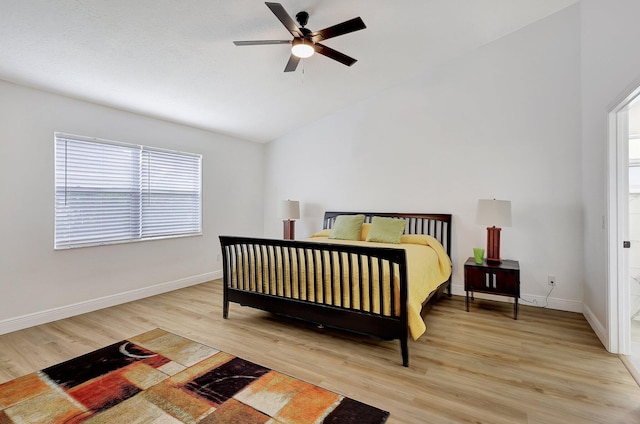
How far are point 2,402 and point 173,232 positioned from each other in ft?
9.11

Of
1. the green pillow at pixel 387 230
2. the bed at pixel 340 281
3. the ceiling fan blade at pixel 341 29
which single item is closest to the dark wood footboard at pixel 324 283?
the bed at pixel 340 281

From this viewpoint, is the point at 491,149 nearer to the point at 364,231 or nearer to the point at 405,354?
the point at 364,231

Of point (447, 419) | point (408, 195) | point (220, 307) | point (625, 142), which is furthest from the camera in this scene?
point (408, 195)

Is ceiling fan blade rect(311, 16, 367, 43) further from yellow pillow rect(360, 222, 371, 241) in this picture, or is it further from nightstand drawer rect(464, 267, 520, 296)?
nightstand drawer rect(464, 267, 520, 296)

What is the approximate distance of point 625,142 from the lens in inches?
96.7

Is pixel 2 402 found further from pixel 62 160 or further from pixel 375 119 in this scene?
pixel 375 119

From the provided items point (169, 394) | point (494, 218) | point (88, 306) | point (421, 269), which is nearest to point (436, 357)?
point (421, 269)

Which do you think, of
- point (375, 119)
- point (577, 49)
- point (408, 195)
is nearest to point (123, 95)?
point (375, 119)

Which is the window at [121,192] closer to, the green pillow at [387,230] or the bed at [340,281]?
the bed at [340,281]

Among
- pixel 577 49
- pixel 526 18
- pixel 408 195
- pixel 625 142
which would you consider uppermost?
pixel 526 18

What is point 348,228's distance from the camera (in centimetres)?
435

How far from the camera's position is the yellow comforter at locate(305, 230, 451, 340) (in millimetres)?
2441

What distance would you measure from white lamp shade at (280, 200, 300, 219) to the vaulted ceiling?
1480mm

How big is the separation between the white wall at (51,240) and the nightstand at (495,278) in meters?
3.88
